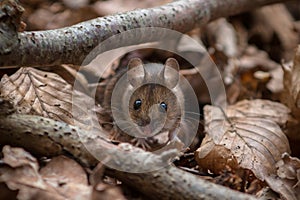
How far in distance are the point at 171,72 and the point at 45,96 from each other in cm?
86

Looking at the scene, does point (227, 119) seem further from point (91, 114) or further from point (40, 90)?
point (40, 90)

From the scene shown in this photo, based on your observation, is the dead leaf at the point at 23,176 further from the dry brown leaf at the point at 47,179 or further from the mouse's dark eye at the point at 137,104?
the mouse's dark eye at the point at 137,104

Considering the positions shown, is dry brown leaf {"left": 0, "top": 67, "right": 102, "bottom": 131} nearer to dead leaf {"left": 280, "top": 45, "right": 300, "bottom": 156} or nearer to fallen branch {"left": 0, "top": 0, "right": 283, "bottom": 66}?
fallen branch {"left": 0, "top": 0, "right": 283, "bottom": 66}

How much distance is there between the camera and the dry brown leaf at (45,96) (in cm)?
270

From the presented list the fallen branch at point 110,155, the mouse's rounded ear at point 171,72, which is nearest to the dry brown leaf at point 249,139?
the mouse's rounded ear at point 171,72

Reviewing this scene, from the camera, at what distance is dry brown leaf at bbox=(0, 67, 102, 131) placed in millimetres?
2702

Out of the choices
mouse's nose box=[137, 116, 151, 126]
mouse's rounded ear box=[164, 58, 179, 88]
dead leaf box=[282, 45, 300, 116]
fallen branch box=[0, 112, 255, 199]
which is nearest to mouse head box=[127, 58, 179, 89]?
mouse's rounded ear box=[164, 58, 179, 88]

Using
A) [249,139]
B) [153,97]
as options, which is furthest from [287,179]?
[153,97]

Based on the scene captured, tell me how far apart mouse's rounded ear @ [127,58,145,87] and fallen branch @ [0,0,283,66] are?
14 centimetres

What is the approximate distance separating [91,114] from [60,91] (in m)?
0.24

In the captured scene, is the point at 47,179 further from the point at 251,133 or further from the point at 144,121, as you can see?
the point at 251,133

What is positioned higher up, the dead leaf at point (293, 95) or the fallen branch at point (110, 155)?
the fallen branch at point (110, 155)

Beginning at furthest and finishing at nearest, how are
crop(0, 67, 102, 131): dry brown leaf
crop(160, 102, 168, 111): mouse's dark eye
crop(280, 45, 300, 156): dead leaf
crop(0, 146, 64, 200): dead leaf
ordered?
crop(280, 45, 300, 156): dead leaf, crop(160, 102, 168, 111): mouse's dark eye, crop(0, 67, 102, 131): dry brown leaf, crop(0, 146, 64, 200): dead leaf

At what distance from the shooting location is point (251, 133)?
3184 millimetres
